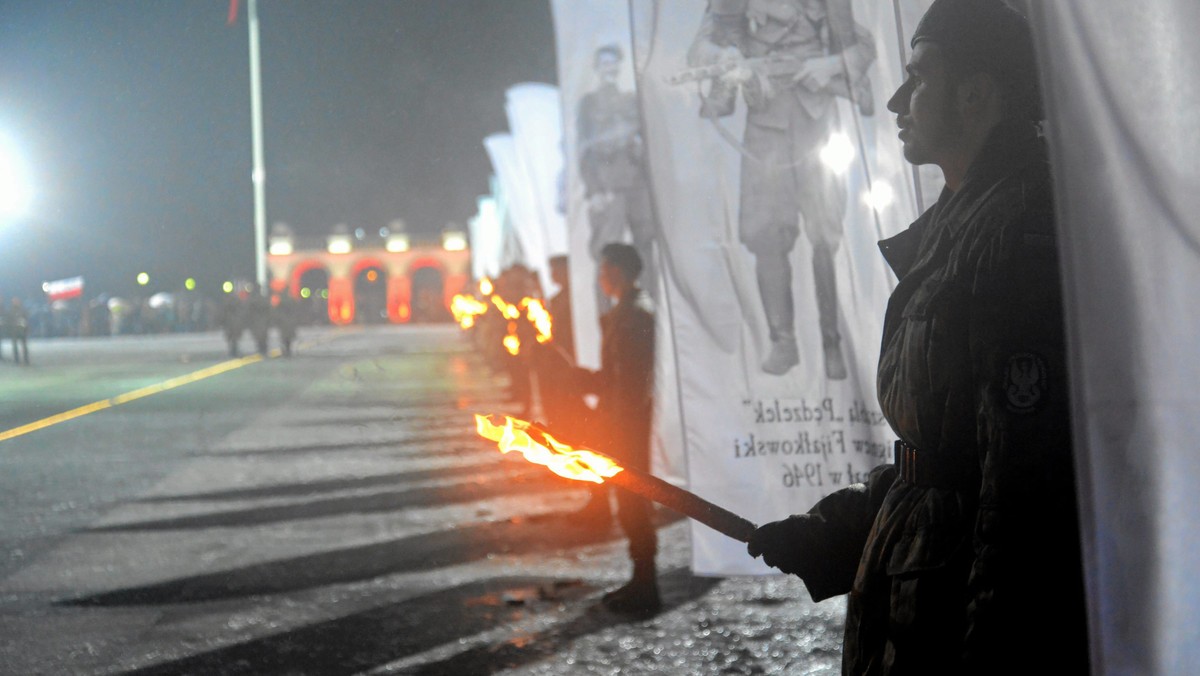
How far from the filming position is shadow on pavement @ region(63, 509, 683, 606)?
641cm

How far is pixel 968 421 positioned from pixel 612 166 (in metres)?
8.64

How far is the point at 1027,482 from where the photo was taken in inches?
74.4

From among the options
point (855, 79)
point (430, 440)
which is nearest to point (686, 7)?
point (855, 79)

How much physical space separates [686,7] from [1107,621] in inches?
172

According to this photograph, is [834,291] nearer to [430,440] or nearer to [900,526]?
[900,526]

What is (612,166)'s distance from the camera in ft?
34.4

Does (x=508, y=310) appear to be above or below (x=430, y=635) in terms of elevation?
above

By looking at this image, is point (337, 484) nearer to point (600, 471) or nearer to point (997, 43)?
point (600, 471)

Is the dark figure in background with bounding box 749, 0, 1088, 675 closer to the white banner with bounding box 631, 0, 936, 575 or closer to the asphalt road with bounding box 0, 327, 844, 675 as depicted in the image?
the asphalt road with bounding box 0, 327, 844, 675

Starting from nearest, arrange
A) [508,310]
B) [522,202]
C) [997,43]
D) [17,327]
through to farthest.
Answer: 1. [997,43]
2. [508,310]
3. [522,202]
4. [17,327]

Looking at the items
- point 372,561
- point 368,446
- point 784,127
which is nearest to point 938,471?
point 784,127

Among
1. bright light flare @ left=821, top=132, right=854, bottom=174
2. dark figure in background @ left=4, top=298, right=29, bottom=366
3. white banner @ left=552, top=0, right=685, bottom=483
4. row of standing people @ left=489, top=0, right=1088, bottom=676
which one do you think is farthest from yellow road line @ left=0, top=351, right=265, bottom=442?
row of standing people @ left=489, top=0, right=1088, bottom=676

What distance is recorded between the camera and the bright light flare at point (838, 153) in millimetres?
5520

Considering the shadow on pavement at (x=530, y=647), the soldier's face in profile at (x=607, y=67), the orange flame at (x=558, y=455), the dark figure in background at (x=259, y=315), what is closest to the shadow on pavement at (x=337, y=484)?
the soldier's face in profile at (x=607, y=67)
